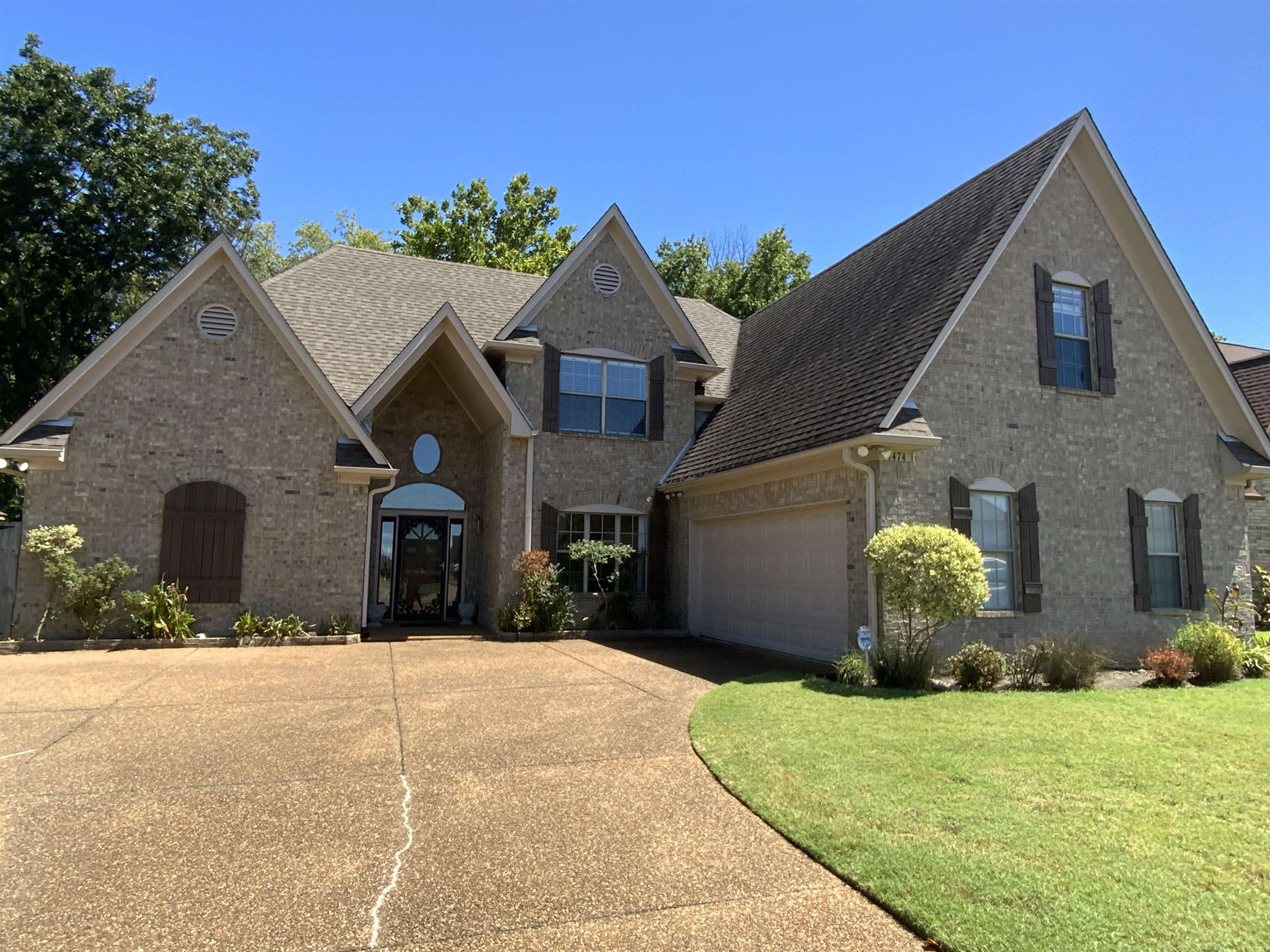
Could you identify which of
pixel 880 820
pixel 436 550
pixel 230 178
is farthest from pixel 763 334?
pixel 230 178

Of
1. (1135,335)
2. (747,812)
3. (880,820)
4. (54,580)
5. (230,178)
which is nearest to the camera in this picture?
(880,820)

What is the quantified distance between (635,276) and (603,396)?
8.59ft

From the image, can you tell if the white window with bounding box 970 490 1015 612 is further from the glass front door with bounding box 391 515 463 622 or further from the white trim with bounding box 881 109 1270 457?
the glass front door with bounding box 391 515 463 622

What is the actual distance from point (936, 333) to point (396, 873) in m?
9.43

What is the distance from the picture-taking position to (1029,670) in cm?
979

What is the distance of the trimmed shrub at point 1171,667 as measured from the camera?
32.8 feet

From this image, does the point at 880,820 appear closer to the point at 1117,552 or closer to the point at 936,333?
the point at 936,333

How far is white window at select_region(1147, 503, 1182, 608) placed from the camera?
12289mm

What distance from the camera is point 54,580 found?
39.0 ft

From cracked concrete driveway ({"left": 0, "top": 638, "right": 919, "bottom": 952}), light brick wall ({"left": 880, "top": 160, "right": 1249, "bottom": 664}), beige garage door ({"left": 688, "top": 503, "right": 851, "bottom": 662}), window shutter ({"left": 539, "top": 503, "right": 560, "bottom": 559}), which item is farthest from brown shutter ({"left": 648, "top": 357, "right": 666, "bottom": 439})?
cracked concrete driveway ({"left": 0, "top": 638, "right": 919, "bottom": 952})

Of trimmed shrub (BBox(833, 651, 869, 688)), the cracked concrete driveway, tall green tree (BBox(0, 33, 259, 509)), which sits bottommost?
the cracked concrete driveway

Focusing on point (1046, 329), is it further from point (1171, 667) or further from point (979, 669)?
point (979, 669)

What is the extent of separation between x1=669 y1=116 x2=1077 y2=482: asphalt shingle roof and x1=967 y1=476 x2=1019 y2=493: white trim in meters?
1.98

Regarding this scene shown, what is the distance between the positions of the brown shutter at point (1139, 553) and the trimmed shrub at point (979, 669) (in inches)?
152
